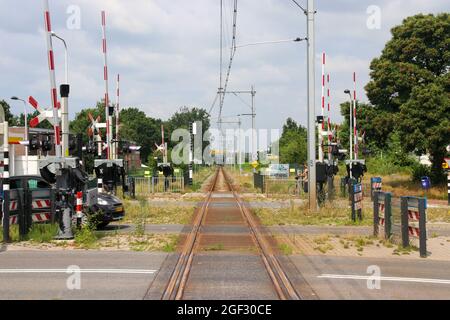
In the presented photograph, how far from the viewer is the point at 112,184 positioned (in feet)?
72.2

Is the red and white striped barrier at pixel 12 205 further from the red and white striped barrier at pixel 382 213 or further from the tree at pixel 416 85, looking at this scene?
the tree at pixel 416 85

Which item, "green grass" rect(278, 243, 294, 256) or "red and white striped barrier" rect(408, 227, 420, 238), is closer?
"green grass" rect(278, 243, 294, 256)

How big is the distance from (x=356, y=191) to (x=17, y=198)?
30.6 feet

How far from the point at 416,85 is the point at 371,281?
25817 millimetres

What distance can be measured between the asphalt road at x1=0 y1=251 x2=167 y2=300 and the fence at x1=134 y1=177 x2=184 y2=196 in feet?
69.2

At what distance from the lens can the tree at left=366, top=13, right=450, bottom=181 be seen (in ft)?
97.1

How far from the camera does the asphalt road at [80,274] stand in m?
7.61

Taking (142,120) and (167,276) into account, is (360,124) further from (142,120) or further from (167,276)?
(142,120)

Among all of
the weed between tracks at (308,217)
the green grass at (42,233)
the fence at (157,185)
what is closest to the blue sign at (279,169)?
the fence at (157,185)

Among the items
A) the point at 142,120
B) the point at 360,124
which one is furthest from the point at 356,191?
the point at 142,120

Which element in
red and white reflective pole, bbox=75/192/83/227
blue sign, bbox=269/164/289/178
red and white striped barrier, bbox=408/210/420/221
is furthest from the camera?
blue sign, bbox=269/164/289/178

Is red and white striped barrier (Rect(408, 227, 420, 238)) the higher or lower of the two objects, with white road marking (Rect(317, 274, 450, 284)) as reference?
higher

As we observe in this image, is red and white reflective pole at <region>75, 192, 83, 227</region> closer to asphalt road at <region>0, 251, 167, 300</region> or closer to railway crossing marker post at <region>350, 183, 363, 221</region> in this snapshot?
asphalt road at <region>0, 251, 167, 300</region>

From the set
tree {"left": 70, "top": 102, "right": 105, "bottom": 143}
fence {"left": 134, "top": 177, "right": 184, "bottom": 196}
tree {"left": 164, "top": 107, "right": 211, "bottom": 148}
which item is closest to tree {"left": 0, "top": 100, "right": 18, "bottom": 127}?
tree {"left": 70, "top": 102, "right": 105, "bottom": 143}
